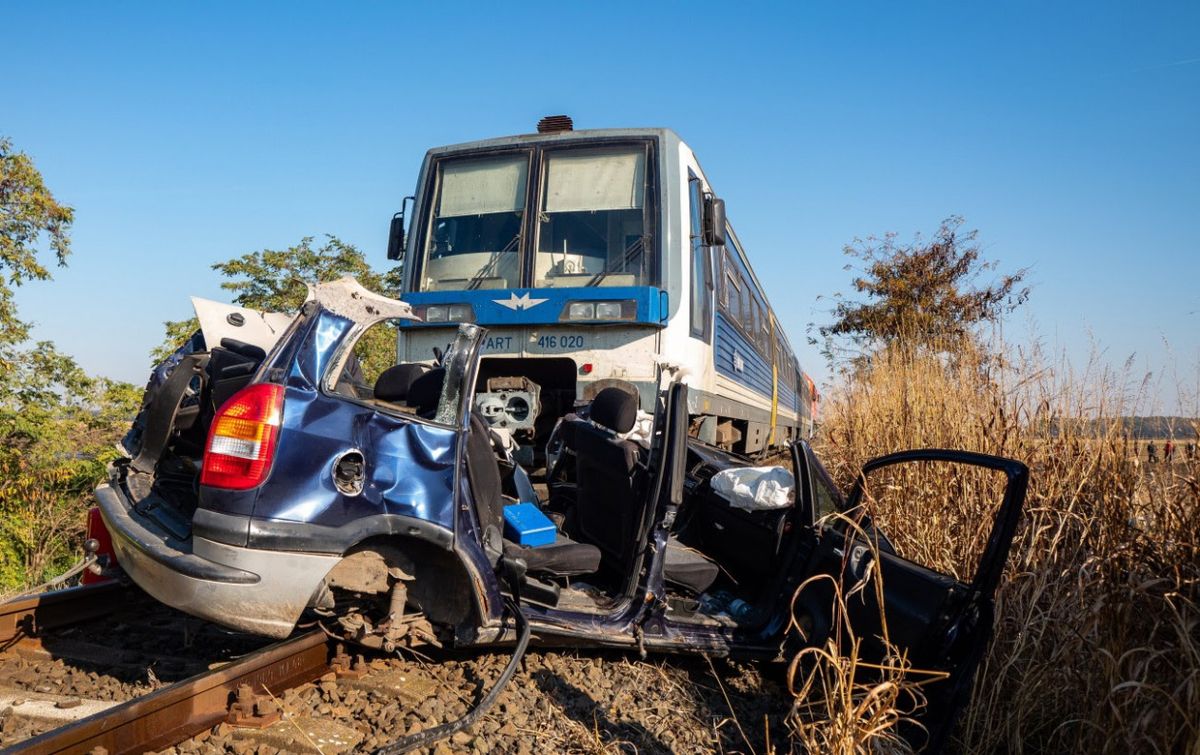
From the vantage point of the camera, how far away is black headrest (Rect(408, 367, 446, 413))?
363 centimetres

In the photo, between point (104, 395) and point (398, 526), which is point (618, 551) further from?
point (104, 395)

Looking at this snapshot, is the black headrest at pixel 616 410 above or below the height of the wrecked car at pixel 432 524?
above

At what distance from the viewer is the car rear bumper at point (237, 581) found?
2.81 metres

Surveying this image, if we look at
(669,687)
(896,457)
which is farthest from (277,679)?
(896,457)

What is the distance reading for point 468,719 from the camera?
297cm

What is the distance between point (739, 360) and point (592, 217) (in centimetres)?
375

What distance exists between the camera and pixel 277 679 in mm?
3273

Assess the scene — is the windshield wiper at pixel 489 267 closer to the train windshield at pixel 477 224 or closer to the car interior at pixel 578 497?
the train windshield at pixel 477 224

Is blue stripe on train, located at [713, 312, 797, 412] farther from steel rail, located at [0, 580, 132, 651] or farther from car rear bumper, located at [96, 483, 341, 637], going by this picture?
car rear bumper, located at [96, 483, 341, 637]

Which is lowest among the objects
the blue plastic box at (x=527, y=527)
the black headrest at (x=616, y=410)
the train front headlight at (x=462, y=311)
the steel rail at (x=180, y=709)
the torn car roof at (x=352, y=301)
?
the steel rail at (x=180, y=709)

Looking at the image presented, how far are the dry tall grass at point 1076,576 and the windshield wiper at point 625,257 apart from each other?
2922mm

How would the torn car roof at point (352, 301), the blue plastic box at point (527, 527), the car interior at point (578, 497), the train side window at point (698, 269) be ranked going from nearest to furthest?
1. the torn car roof at point (352, 301)
2. the car interior at point (578, 497)
3. the blue plastic box at point (527, 527)
4. the train side window at point (698, 269)

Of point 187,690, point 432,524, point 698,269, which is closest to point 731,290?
point 698,269

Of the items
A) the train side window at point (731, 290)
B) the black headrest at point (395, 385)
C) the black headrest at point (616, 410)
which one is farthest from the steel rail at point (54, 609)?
the train side window at point (731, 290)
